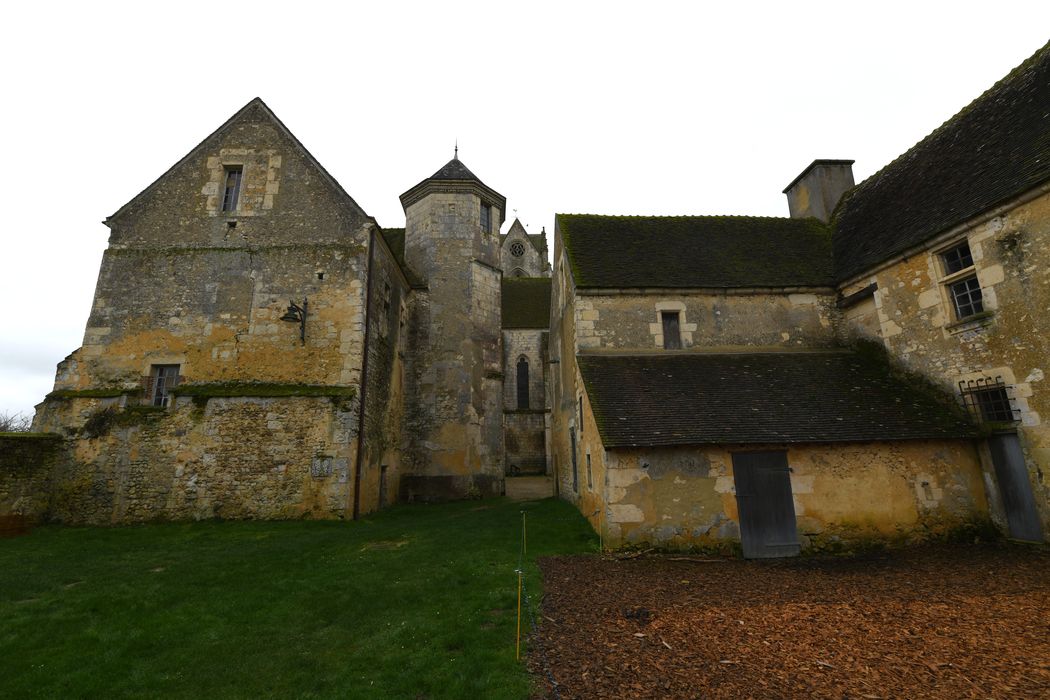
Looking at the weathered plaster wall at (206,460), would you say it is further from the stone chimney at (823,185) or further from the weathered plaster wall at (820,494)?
the stone chimney at (823,185)

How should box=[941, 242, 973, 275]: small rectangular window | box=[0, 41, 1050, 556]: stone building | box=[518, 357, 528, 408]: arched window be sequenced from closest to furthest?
box=[0, 41, 1050, 556]: stone building
box=[941, 242, 973, 275]: small rectangular window
box=[518, 357, 528, 408]: arched window

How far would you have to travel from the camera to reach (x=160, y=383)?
1335cm

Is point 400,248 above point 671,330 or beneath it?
above

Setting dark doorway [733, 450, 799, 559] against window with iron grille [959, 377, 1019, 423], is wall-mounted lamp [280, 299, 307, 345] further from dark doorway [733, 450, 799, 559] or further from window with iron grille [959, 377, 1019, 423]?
window with iron grille [959, 377, 1019, 423]

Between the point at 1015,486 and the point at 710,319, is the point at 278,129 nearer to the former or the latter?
the point at 710,319

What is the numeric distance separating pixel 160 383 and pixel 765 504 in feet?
51.5

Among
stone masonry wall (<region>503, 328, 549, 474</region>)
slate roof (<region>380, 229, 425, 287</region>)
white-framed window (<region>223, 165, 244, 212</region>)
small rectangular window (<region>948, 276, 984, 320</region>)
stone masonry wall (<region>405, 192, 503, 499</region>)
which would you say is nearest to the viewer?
small rectangular window (<region>948, 276, 984, 320</region>)

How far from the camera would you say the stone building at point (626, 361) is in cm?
910

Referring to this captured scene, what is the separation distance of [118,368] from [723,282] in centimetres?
1720

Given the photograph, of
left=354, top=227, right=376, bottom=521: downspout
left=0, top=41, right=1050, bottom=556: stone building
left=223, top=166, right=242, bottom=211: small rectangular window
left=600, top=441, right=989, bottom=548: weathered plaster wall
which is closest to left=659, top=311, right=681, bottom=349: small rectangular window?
left=0, top=41, right=1050, bottom=556: stone building

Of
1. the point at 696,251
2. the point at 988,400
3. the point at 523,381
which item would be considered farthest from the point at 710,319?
the point at 523,381

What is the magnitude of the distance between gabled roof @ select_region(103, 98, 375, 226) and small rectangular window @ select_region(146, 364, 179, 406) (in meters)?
5.02

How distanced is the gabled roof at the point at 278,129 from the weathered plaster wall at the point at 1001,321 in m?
14.7

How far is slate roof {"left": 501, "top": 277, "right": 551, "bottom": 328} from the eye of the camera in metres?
30.4
